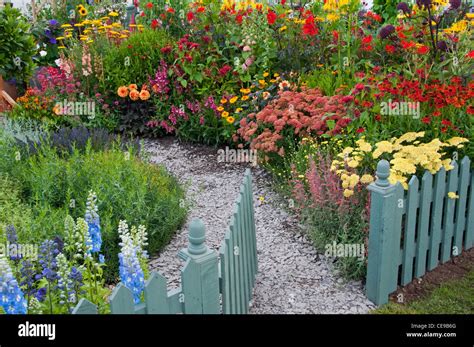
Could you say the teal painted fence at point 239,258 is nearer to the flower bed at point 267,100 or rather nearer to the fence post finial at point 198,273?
the fence post finial at point 198,273

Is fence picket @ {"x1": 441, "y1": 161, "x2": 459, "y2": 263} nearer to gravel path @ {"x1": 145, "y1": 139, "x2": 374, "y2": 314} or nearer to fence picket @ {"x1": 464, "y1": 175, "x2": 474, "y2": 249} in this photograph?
fence picket @ {"x1": 464, "y1": 175, "x2": 474, "y2": 249}

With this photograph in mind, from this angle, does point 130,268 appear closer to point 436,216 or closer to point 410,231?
point 410,231

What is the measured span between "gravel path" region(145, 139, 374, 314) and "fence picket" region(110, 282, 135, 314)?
148cm

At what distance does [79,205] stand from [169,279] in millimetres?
966

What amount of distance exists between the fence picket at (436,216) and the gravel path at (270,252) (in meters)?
0.65

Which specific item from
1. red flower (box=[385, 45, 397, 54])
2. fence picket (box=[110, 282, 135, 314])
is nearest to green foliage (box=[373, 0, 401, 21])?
red flower (box=[385, 45, 397, 54])

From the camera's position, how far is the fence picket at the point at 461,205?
4219 mm

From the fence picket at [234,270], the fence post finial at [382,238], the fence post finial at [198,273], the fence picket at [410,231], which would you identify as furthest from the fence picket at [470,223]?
the fence post finial at [198,273]

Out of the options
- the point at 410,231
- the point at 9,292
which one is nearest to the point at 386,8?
the point at 410,231

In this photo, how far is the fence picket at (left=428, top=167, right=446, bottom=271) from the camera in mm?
4055

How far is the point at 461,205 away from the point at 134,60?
4505 mm

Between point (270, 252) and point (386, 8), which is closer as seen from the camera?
point (270, 252)

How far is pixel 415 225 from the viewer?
4.01 metres

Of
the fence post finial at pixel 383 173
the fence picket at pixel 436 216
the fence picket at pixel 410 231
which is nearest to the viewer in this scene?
the fence post finial at pixel 383 173
